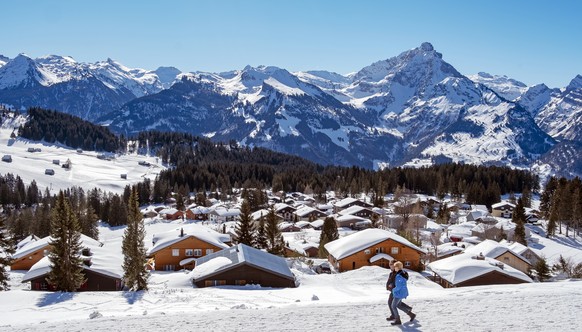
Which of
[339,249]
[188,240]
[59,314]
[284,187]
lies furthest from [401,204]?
[59,314]

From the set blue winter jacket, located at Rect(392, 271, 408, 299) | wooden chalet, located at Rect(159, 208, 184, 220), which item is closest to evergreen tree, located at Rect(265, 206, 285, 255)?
blue winter jacket, located at Rect(392, 271, 408, 299)

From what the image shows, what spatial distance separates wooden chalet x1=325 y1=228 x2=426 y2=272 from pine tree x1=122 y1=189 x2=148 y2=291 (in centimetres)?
2466

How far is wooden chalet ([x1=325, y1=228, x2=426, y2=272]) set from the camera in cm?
5388

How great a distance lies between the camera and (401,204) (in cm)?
10019

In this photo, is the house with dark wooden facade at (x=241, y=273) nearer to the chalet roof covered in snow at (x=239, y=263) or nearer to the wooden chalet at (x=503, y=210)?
the chalet roof covered in snow at (x=239, y=263)

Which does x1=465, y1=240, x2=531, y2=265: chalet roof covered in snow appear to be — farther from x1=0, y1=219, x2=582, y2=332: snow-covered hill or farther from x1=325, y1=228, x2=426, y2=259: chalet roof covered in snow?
x1=0, y1=219, x2=582, y2=332: snow-covered hill

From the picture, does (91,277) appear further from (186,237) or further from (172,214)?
(172,214)

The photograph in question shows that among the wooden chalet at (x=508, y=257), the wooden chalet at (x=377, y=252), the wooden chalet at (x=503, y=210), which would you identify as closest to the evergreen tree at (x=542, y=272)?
the wooden chalet at (x=508, y=257)

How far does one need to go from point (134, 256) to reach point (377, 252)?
96.8 feet

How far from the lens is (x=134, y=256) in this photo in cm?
3456

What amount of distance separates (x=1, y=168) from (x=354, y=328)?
20067 cm

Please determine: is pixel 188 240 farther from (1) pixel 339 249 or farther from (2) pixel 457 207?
(2) pixel 457 207

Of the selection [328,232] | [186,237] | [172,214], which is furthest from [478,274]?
[172,214]

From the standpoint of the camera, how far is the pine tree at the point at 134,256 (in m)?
34.4
